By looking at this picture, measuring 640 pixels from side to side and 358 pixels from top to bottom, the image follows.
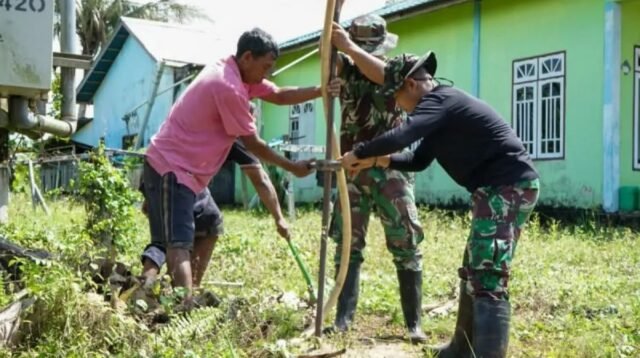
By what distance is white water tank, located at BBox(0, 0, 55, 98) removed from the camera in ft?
17.6

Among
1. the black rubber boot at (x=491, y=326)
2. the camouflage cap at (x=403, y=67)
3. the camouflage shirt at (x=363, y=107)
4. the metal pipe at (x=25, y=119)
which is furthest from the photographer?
the metal pipe at (x=25, y=119)

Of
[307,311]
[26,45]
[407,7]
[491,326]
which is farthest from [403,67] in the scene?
[407,7]

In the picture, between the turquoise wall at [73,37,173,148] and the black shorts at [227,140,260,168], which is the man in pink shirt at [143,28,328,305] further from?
the turquoise wall at [73,37,173,148]

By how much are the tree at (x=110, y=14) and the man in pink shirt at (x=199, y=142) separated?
30356 millimetres

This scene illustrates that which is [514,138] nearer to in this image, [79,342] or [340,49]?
[340,49]

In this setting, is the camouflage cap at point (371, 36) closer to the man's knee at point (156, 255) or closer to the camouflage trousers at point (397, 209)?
the camouflage trousers at point (397, 209)

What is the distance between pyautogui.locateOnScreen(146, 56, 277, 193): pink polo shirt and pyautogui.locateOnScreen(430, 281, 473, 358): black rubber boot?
1383 millimetres

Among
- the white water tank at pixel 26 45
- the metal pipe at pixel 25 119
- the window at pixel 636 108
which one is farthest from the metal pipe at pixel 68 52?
the window at pixel 636 108

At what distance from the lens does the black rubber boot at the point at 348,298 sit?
4.40 m

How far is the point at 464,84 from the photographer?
1353 cm

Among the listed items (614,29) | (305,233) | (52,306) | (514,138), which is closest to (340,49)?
(514,138)

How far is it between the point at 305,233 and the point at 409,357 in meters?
5.30

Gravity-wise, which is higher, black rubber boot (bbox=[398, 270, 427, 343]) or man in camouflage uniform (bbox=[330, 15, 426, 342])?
man in camouflage uniform (bbox=[330, 15, 426, 342])

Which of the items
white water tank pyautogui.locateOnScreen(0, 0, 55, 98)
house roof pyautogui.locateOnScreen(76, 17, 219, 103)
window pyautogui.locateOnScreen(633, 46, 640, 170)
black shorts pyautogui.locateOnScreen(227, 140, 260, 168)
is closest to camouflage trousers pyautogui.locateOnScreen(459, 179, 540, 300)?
black shorts pyautogui.locateOnScreen(227, 140, 260, 168)
